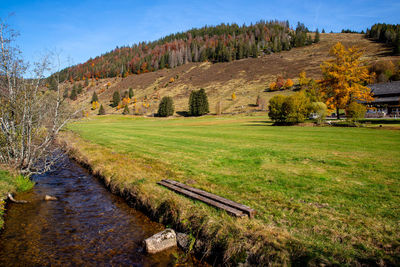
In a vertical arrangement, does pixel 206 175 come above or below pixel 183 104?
below

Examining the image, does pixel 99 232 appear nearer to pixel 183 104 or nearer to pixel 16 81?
pixel 16 81

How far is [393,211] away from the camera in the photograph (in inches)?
258

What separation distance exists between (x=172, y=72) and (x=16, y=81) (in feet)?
537

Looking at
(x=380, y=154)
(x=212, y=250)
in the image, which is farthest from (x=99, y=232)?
(x=380, y=154)

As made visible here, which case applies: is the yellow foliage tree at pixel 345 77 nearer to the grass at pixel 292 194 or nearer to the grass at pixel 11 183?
the grass at pixel 292 194

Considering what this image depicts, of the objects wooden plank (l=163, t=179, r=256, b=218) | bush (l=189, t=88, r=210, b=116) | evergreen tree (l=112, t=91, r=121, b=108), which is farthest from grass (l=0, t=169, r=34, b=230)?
evergreen tree (l=112, t=91, r=121, b=108)

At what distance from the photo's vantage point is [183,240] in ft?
21.5

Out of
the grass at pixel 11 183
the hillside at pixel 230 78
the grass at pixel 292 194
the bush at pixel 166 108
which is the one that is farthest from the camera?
the hillside at pixel 230 78

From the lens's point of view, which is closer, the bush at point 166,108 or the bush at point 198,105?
the bush at point 198,105

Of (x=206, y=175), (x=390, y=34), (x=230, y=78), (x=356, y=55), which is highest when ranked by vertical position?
(x=390, y=34)

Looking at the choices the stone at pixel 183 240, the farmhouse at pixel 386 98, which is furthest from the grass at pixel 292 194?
the farmhouse at pixel 386 98

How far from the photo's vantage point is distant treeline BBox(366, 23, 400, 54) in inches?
4852

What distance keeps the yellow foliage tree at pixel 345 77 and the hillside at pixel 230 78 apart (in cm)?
4077

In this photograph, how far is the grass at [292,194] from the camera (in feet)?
16.6
